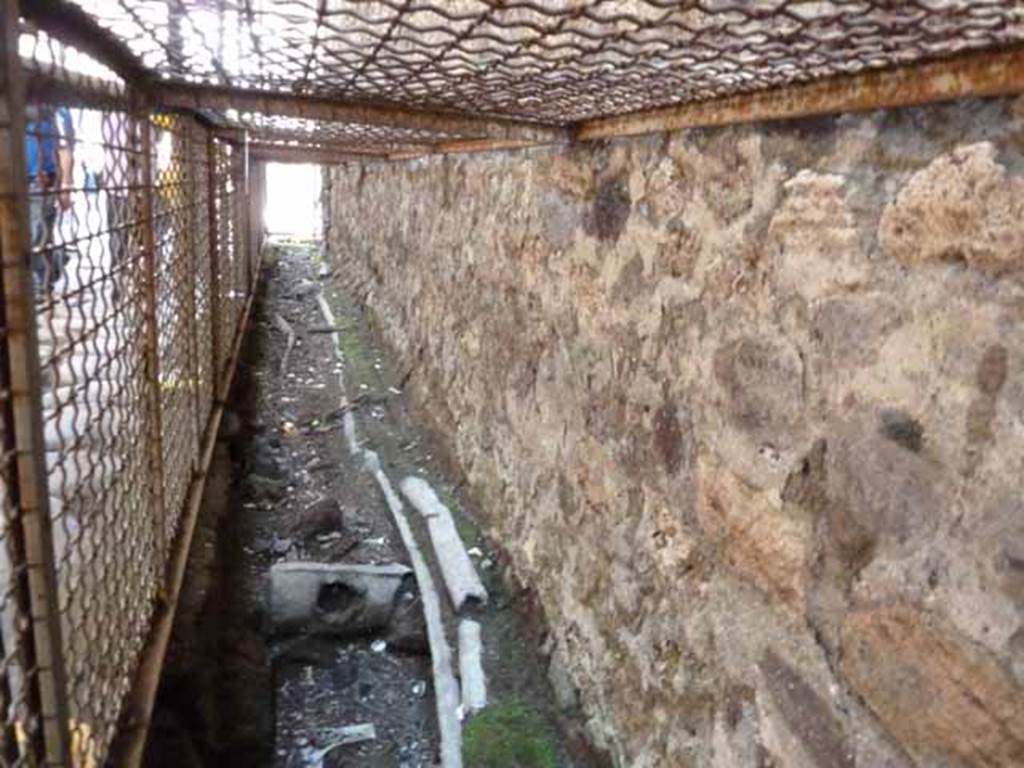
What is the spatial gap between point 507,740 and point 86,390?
1.48m

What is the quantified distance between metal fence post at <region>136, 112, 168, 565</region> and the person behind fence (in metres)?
0.37

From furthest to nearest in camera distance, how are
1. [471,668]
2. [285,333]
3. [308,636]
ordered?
1. [285,333]
2. [308,636]
3. [471,668]

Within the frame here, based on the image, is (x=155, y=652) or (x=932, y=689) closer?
(x=932, y=689)

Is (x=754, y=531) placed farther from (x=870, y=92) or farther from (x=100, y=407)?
(x=100, y=407)

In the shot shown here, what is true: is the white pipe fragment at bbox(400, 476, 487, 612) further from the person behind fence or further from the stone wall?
the person behind fence

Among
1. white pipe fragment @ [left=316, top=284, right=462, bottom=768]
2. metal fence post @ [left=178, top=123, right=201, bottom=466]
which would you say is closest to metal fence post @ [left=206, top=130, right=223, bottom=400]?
metal fence post @ [left=178, top=123, right=201, bottom=466]

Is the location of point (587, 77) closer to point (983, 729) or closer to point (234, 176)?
point (983, 729)

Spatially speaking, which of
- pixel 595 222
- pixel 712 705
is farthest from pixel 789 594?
pixel 595 222

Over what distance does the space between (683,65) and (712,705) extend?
3.78 feet

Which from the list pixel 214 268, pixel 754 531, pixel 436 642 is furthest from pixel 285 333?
pixel 754 531

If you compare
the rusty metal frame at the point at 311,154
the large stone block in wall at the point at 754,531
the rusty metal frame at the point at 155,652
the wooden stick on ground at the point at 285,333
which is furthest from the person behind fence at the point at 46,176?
the wooden stick on ground at the point at 285,333

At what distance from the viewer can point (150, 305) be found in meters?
1.65

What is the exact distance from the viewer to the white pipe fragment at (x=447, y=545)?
2754 mm

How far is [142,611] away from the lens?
168 cm
